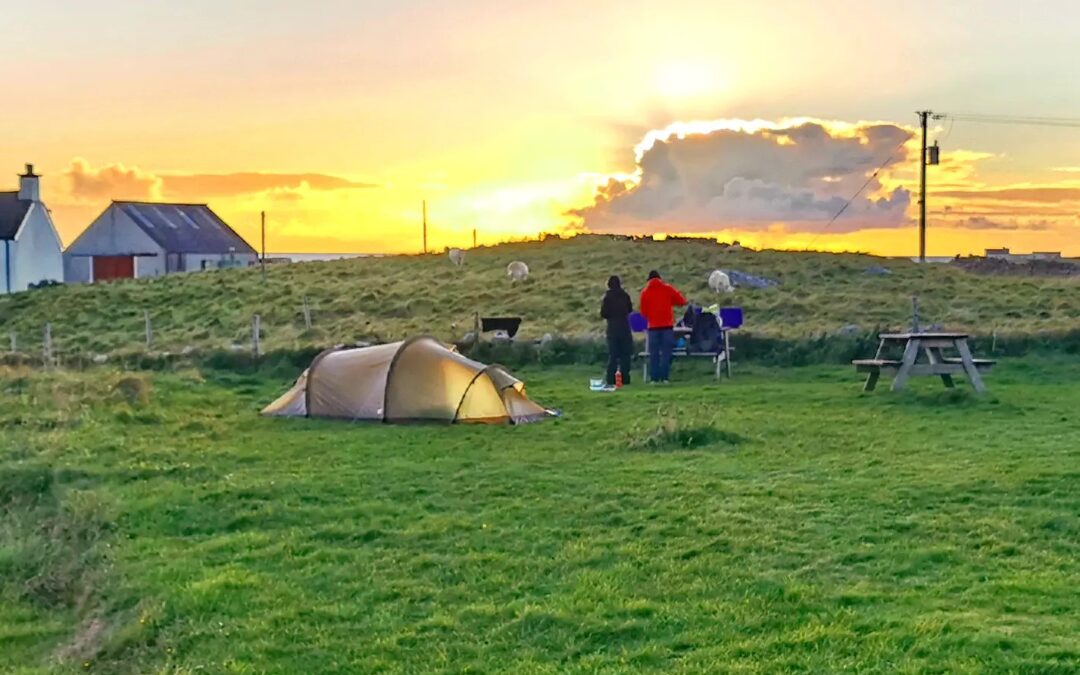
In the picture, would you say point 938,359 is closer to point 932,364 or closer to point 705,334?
point 932,364

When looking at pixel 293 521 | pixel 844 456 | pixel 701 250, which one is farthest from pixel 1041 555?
pixel 701 250

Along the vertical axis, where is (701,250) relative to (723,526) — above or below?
above

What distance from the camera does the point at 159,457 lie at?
12.7m

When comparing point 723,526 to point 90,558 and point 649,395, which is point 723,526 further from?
point 649,395

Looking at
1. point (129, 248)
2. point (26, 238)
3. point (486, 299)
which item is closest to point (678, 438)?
point (486, 299)

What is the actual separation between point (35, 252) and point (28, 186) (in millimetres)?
3285

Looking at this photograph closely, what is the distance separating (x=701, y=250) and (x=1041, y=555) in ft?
144

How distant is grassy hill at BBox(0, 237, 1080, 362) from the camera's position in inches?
1147

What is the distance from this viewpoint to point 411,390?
50.8 ft

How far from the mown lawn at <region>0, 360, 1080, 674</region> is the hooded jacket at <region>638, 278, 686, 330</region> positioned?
188 inches

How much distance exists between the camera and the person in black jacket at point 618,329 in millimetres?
19609

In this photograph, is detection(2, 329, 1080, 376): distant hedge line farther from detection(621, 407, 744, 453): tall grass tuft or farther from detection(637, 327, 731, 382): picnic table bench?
detection(621, 407, 744, 453): tall grass tuft

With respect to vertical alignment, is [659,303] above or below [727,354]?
above

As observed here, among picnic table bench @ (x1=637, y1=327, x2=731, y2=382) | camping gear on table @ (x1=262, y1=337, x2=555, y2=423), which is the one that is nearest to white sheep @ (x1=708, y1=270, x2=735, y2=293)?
picnic table bench @ (x1=637, y1=327, x2=731, y2=382)
